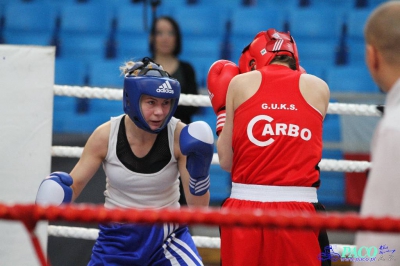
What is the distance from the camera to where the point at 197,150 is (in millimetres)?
2150

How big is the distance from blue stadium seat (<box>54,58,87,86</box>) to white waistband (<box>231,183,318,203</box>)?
3.85 meters

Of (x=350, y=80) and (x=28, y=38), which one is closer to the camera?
(x=350, y=80)

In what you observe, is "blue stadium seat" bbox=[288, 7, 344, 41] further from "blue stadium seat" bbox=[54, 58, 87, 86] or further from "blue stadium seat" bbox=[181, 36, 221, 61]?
"blue stadium seat" bbox=[54, 58, 87, 86]

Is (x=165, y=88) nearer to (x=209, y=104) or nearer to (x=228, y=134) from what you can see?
(x=228, y=134)

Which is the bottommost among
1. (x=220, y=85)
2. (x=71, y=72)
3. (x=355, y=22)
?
(x=71, y=72)

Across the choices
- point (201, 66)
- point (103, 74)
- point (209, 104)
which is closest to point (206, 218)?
point (209, 104)

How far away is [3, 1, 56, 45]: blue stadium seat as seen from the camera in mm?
5941

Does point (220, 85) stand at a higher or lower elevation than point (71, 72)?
higher

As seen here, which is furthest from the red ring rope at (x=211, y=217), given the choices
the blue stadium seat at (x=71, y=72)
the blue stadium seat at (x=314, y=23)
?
the blue stadium seat at (x=314, y=23)

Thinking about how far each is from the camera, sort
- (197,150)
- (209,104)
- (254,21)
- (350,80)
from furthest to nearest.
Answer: (254,21) → (350,80) → (209,104) → (197,150)

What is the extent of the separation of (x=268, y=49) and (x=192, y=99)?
0.77 metres

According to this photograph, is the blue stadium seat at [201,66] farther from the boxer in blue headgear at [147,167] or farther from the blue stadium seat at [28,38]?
the boxer in blue headgear at [147,167]

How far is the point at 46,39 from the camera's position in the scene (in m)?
5.93

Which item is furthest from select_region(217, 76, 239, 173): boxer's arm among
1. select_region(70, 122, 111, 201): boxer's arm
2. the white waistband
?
select_region(70, 122, 111, 201): boxer's arm
